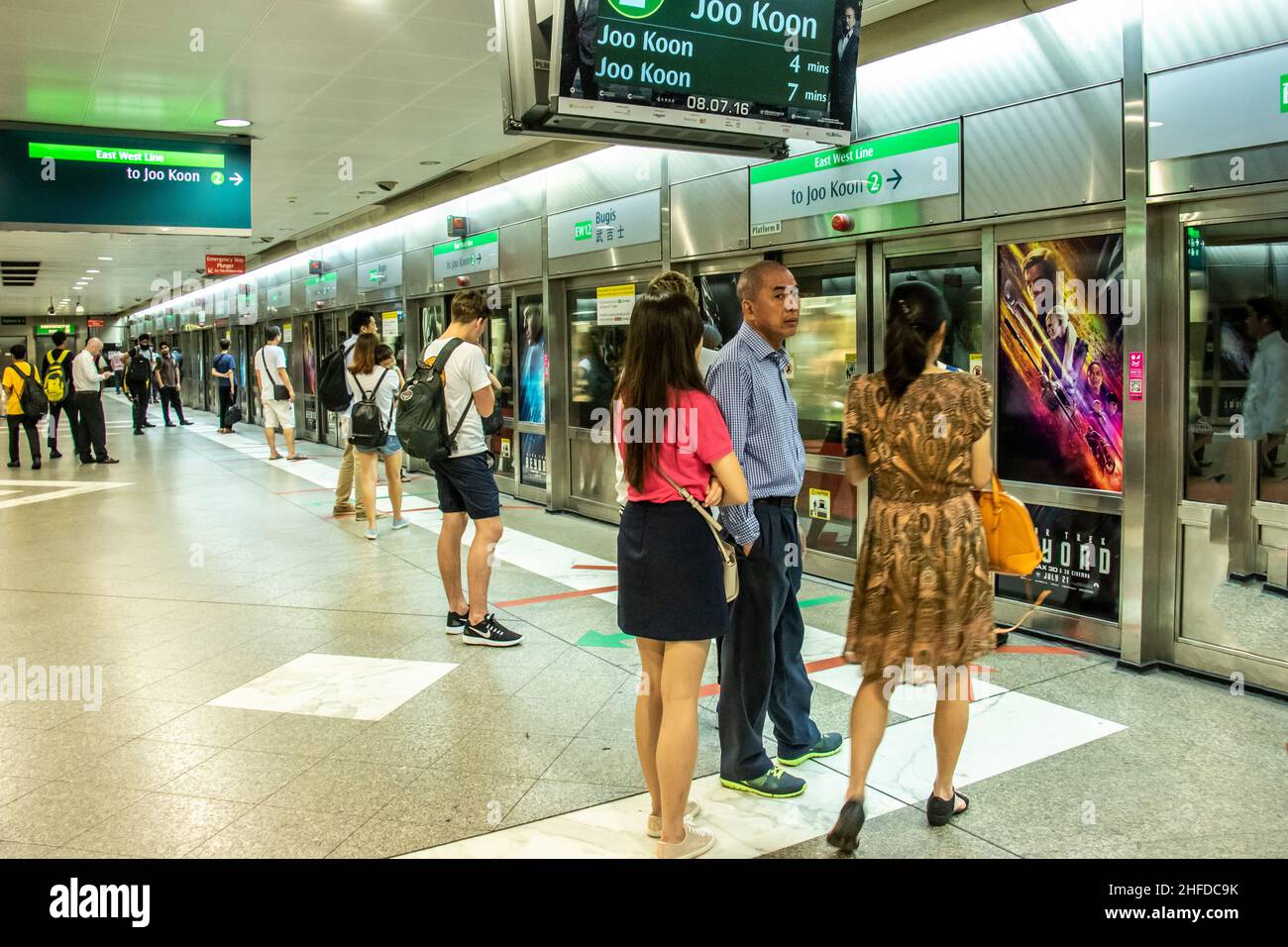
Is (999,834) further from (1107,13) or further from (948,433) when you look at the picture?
(1107,13)

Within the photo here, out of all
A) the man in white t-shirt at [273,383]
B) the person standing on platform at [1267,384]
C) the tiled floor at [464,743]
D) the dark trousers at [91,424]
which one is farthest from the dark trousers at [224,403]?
the person standing on platform at [1267,384]

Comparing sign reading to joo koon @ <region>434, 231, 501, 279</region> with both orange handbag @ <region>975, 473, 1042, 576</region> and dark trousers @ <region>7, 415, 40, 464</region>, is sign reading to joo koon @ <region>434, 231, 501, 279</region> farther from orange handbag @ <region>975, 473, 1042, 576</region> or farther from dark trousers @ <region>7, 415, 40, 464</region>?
orange handbag @ <region>975, 473, 1042, 576</region>

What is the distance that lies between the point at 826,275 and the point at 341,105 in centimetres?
395

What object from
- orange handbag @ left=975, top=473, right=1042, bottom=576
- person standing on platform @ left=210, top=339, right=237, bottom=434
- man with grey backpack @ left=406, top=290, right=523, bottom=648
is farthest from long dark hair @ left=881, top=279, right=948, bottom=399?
person standing on platform @ left=210, top=339, right=237, bottom=434

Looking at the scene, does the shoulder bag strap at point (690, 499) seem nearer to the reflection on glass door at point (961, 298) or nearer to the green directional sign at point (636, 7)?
the green directional sign at point (636, 7)

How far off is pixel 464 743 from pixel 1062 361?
3.49 metres

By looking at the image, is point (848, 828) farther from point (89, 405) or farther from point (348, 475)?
point (89, 405)

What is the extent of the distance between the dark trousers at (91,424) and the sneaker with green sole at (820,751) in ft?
44.0

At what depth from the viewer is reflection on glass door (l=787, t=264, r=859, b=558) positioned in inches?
255

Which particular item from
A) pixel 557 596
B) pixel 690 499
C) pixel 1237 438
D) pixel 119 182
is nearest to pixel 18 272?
pixel 119 182

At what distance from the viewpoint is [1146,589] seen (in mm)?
4688

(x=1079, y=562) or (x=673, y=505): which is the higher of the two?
(x=673, y=505)

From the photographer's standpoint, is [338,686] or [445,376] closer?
[338,686]

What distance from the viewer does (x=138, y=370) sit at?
19.3 metres
